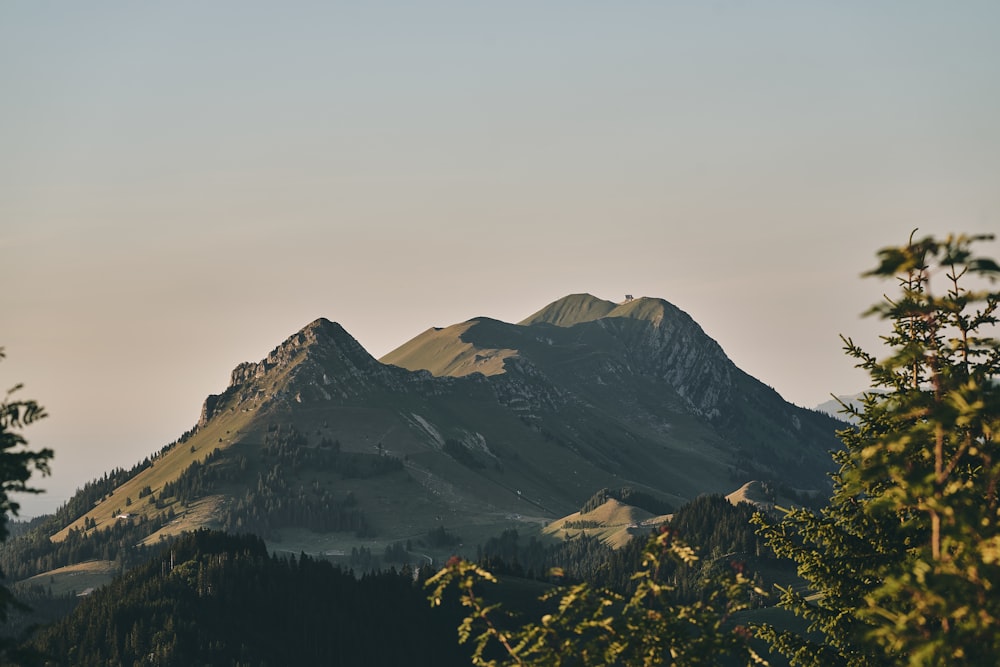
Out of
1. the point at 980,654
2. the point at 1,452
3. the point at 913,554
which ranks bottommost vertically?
the point at 980,654

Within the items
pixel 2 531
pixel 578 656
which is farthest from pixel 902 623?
pixel 2 531

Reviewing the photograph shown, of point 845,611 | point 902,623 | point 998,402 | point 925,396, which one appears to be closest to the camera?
point 902,623

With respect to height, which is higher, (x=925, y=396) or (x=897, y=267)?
(x=897, y=267)

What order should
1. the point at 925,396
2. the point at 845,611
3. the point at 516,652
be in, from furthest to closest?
the point at 845,611, the point at 516,652, the point at 925,396

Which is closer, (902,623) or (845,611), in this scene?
(902,623)

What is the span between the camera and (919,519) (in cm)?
4722

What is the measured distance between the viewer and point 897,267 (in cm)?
3388

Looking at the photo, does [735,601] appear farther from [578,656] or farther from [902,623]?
[902,623]

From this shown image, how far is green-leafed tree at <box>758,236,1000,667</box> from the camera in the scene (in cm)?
3219

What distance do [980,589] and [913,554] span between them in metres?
25.6

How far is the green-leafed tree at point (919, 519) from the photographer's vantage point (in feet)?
106

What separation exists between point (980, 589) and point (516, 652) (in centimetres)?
1375

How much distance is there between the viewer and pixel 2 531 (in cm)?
4850

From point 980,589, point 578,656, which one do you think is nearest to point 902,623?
point 980,589
